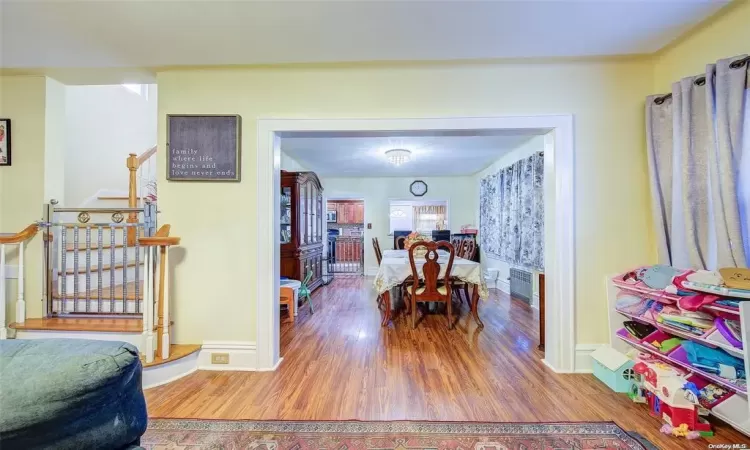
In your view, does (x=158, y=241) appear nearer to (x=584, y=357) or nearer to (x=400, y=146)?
(x=584, y=357)

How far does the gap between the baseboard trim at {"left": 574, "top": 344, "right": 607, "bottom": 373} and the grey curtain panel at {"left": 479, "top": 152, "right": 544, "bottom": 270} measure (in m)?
1.75

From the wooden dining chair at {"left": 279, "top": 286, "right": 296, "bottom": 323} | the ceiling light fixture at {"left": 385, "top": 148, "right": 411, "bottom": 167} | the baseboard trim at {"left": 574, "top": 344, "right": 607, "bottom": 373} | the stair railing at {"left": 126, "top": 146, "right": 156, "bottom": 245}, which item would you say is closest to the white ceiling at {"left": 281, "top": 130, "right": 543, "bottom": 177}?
the ceiling light fixture at {"left": 385, "top": 148, "right": 411, "bottom": 167}

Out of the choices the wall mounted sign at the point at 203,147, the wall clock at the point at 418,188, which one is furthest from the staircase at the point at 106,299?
the wall clock at the point at 418,188

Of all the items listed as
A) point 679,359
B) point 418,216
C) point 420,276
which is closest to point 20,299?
point 420,276

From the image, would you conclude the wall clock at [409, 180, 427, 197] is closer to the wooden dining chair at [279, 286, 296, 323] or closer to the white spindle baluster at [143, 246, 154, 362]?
the wooden dining chair at [279, 286, 296, 323]

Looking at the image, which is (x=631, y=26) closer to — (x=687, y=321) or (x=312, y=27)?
(x=687, y=321)

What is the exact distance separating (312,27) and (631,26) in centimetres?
192

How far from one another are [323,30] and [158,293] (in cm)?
209

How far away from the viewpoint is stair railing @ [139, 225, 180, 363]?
77.2 inches

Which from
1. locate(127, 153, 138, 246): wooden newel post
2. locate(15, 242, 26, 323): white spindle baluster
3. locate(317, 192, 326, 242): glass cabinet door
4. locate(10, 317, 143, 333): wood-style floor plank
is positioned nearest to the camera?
locate(10, 317, 143, 333): wood-style floor plank

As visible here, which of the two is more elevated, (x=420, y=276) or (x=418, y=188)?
(x=418, y=188)

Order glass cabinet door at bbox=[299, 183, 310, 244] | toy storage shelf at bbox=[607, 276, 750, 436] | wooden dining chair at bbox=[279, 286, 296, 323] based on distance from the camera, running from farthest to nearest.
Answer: glass cabinet door at bbox=[299, 183, 310, 244], wooden dining chair at bbox=[279, 286, 296, 323], toy storage shelf at bbox=[607, 276, 750, 436]

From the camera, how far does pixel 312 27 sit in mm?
1773

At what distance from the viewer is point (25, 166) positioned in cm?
235
